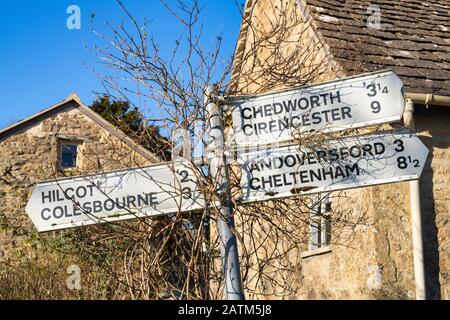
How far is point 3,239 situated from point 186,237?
32.4 ft

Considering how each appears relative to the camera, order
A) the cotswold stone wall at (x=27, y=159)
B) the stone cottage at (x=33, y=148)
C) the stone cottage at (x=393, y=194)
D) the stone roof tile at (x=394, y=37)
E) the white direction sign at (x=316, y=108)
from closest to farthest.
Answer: the white direction sign at (x=316, y=108) < the stone cottage at (x=393, y=194) < the stone roof tile at (x=394, y=37) < the cotswold stone wall at (x=27, y=159) < the stone cottage at (x=33, y=148)

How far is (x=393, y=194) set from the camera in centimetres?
680

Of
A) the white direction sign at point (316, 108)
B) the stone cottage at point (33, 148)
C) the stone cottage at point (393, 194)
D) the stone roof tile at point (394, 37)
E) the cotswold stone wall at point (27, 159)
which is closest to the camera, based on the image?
the white direction sign at point (316, 108)

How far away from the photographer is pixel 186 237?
4199 mm

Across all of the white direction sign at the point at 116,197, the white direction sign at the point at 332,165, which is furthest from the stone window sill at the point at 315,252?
the white direction sign at the point at 116,197

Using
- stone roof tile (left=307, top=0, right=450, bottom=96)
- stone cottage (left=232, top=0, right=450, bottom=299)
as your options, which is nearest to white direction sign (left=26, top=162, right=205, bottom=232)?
stone cottage (left=232, top=0, right=450, bottom=299)

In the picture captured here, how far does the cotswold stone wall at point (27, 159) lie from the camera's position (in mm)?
13117

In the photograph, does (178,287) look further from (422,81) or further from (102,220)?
(422,81)

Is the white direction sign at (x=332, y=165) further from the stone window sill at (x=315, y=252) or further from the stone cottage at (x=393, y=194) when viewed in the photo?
the stone window sill at (x=315, y=252)

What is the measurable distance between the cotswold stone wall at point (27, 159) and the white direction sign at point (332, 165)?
9.76m

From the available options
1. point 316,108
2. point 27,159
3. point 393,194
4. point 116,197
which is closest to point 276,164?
point 316,108

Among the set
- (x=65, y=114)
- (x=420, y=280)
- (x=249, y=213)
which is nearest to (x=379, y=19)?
(x=420, y=280)

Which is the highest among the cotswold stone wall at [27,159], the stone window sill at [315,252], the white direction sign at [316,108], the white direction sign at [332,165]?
the cotswold stone wall at [27,159]

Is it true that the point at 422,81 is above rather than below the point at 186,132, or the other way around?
above
